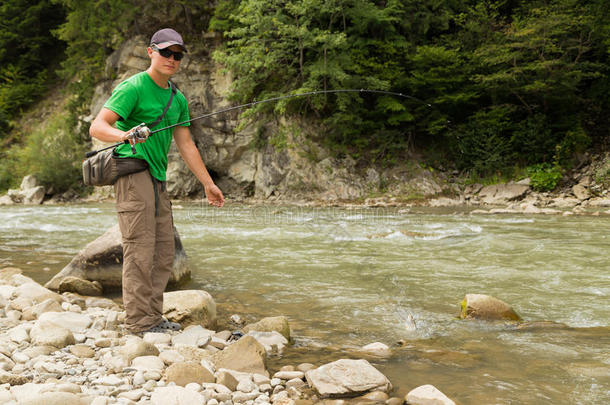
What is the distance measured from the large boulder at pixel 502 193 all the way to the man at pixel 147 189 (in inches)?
572

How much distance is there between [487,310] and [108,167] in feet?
9.90

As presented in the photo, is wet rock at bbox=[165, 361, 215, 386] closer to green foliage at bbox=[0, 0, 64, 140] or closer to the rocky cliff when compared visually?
the rocky cliff

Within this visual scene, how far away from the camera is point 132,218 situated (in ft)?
9.32

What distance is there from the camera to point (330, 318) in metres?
3.71

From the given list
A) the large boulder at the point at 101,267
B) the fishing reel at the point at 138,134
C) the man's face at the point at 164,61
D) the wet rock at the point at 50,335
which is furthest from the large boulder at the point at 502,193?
the wet rock at the point at 50,335

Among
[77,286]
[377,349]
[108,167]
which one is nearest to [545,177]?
[377,349]

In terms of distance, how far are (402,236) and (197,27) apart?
18014 mm

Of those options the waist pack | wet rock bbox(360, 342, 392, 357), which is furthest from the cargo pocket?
wet rock bbox(360, 342, 392, 357)

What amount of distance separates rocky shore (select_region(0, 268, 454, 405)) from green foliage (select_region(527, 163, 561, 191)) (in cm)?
1522

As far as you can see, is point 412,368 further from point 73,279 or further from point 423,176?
point 423,176

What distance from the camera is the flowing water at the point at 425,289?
2596mm

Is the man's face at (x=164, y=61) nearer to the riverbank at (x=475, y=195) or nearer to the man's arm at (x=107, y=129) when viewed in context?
the man's arm at (x=107, y=129)

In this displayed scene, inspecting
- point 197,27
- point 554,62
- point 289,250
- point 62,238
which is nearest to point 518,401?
point 289,250

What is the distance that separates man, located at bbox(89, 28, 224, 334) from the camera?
112 inches
